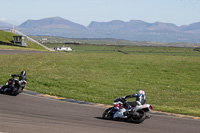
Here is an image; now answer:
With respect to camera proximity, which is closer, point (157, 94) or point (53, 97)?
point (53, 97)

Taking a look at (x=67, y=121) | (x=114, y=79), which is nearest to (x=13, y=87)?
(x=67, y=121)

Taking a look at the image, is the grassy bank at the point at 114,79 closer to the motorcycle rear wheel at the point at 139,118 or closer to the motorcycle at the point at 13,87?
the motorcycle at the point at 13,87

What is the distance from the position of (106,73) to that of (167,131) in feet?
72.7

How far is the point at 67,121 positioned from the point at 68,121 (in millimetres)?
42

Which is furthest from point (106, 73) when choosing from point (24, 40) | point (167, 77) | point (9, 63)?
point (24, 40)

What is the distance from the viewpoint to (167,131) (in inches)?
492

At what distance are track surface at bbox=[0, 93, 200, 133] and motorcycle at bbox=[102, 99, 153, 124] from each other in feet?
0.90

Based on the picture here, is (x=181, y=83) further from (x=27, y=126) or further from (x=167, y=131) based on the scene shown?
(x=27, y=126)

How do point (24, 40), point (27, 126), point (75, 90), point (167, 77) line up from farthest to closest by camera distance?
1. point (24, 40)
2. point (167, 77)
3. point (75, 90)
4. point (27, 126)

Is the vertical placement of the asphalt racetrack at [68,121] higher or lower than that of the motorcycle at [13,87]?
lower

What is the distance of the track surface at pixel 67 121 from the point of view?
1221cm

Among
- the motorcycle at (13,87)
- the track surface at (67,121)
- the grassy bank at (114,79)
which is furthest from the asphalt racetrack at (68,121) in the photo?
the grassy bank at (114,79)

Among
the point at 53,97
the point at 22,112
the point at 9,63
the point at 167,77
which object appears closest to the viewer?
the point at 22,112

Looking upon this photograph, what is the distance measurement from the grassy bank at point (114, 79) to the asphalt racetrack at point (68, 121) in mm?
2727
